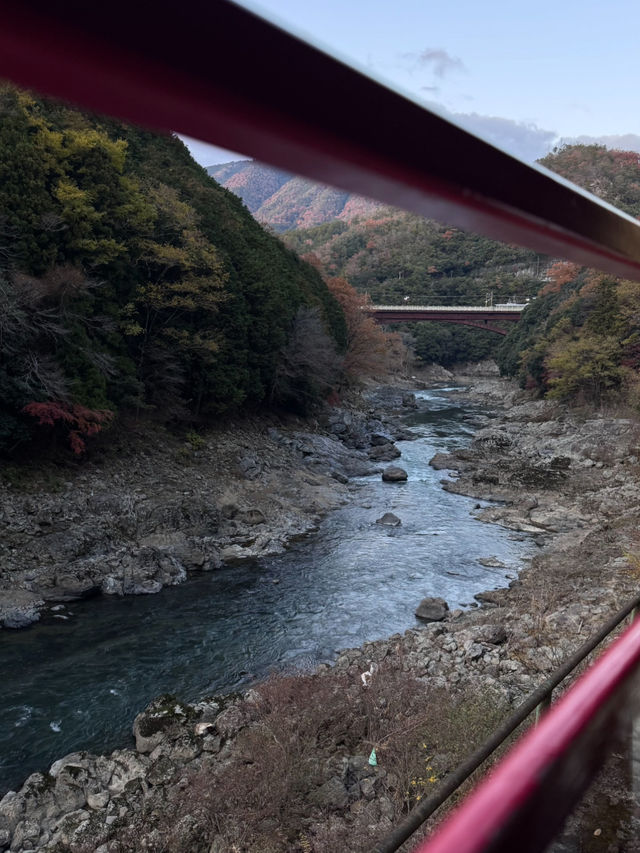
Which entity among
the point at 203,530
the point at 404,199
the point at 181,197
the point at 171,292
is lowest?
the point at 203,530

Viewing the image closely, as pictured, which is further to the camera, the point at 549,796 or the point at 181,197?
the point at 181,197

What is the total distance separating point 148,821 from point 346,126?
5659 millimetres

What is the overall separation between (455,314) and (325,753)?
104 ft

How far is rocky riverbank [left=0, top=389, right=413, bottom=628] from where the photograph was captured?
956 centimetres

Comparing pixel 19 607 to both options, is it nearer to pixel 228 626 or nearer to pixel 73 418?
pixel 228 626

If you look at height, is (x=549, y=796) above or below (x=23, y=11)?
below

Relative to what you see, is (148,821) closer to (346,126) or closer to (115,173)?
(346,126)

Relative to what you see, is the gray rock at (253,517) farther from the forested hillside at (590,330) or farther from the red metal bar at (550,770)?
the forested hillside at (590,330)

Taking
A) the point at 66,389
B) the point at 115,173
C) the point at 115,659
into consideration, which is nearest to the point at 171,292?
the point at 115,173

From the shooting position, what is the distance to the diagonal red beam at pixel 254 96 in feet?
1.20

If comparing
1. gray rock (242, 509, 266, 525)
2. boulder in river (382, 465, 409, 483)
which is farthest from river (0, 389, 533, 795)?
boulder in river (382, 465, 409, 483)

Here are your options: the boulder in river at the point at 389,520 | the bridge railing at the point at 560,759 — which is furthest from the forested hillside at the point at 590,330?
the bridge railing at the point at 560,759

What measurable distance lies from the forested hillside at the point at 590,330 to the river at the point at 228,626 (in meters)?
11.6

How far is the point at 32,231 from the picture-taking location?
1211 cm
